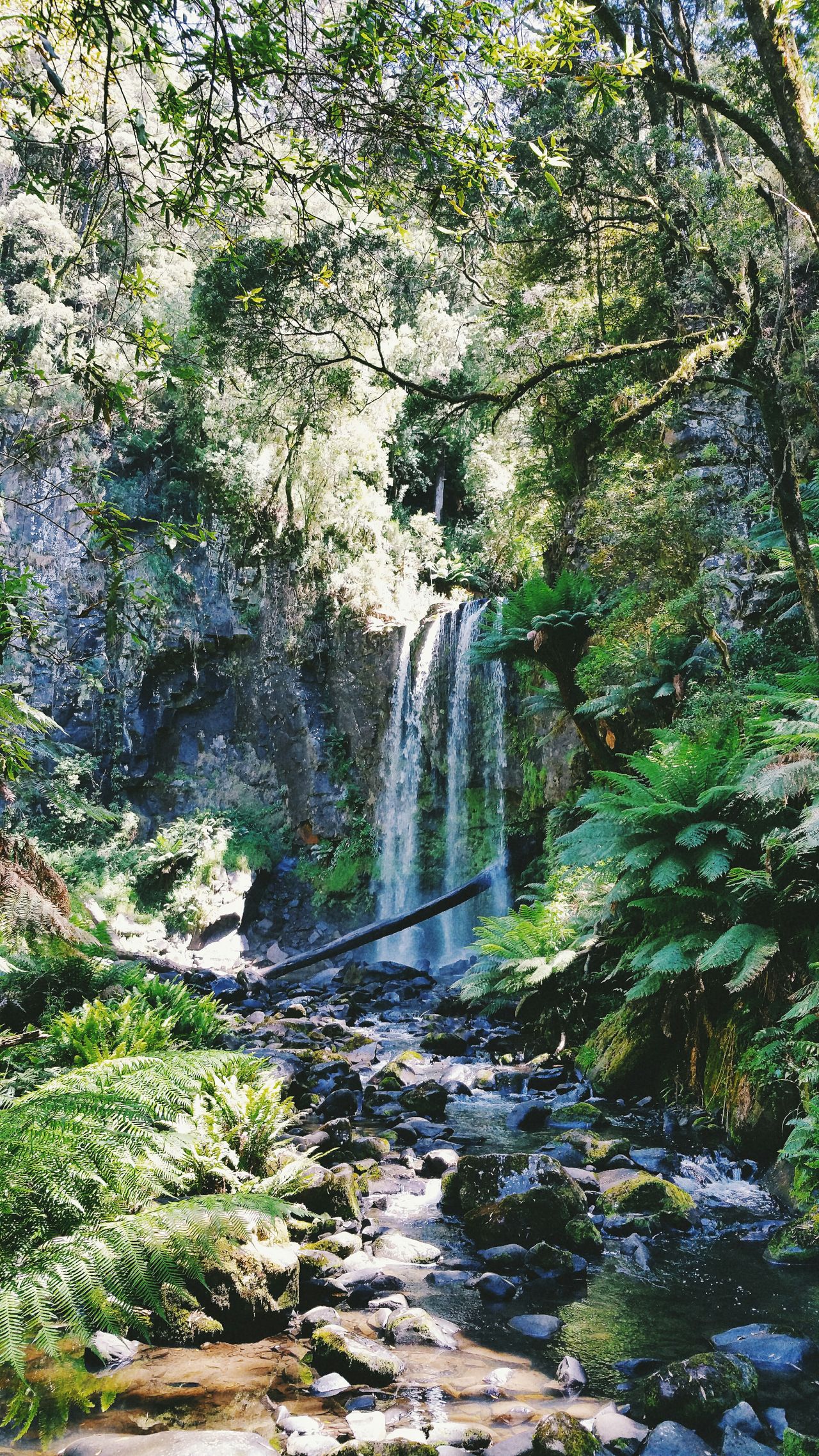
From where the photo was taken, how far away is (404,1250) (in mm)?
3539

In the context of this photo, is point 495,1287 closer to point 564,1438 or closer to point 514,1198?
point 514,1198

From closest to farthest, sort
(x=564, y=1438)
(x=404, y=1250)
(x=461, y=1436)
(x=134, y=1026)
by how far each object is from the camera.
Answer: (x=564, y=1438) < (x=461, y=1436) < (x=404, y=1250) < (x=134, y=1026)

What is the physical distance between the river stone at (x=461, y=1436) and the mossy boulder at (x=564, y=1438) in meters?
0.14

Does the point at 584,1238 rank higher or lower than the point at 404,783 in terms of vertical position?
lower

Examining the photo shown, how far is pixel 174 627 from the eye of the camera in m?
18.3

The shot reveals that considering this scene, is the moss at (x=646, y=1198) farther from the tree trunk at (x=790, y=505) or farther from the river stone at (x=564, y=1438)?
the tree trunk at (x=790, y=505)

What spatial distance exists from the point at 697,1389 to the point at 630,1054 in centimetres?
314

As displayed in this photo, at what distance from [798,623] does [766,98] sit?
4497 millimetres

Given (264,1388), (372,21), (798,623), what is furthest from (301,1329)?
(798,623)

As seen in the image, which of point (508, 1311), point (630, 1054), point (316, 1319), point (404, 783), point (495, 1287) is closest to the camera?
point (316, 1319)

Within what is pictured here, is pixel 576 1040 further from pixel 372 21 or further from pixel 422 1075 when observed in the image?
pixel 372 21

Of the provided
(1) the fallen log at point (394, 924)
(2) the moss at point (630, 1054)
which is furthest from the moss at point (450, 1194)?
(1) the fallen log at point (394, 924)

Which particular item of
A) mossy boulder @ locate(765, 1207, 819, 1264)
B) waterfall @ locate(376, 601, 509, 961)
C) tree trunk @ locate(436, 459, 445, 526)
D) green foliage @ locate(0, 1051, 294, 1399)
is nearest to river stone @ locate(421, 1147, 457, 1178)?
green foliage @ locate(0, 1051, 294, 1399)

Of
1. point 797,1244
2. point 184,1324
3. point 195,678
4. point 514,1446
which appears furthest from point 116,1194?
point 195,678
